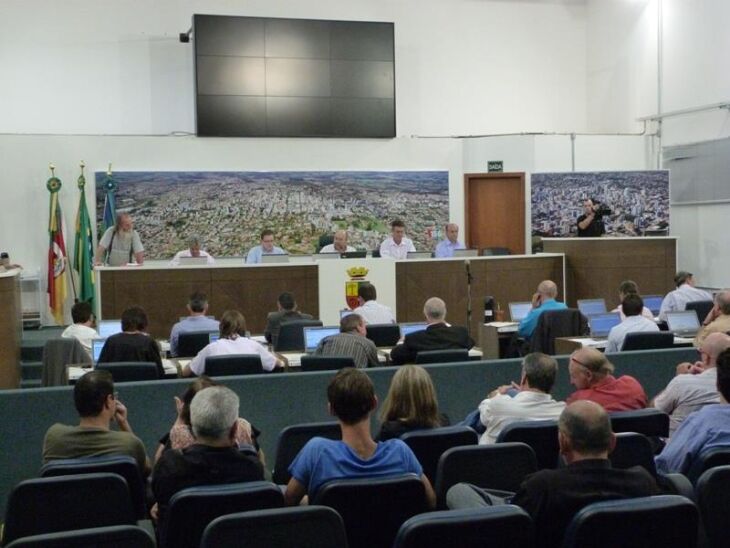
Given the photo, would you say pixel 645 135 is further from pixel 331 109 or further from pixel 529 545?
pixel 529 545

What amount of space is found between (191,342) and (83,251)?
5.70 m

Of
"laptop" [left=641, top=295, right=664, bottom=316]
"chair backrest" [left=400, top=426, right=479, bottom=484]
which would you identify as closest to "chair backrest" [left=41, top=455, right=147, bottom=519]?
"chair backrest" [left=400, top=426, right=479, bottom=484]

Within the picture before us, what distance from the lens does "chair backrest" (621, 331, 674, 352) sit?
7250 millimetres

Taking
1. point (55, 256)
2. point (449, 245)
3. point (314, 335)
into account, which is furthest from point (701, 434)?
point (55, 256)

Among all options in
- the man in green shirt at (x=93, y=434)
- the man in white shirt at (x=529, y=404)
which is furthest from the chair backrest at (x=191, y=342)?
the man in white shirt at (x=529, y=404)

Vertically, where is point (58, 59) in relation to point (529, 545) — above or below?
above

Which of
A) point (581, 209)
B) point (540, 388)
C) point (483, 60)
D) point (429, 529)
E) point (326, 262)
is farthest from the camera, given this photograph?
point (483, 60)

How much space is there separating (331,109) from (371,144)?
0.87 metres

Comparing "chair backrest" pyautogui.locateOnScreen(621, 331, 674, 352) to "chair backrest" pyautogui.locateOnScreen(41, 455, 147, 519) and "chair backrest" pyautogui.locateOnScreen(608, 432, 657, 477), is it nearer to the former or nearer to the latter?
"chair backrest" pyautogui.locateOnScreen(608, 432, 657, 477)

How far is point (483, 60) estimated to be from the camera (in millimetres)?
15539

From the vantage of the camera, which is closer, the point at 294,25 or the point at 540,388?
the point at 540,388

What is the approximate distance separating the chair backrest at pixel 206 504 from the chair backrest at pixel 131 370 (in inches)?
132

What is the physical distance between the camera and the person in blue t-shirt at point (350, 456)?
3324 millimetres

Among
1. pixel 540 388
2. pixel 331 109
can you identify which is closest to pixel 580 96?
pixel 331 109
